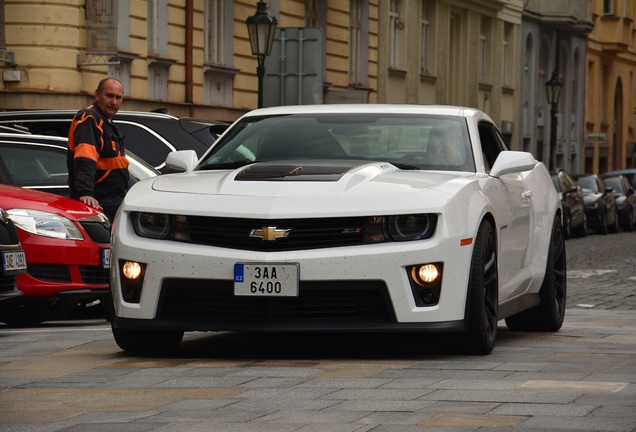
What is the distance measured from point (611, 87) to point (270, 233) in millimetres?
59089

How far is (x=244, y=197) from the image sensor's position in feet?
28.4

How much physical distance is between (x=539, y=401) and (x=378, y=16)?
3416 cm

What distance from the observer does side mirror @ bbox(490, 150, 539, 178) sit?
9742 mm

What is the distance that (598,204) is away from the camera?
40469 mm

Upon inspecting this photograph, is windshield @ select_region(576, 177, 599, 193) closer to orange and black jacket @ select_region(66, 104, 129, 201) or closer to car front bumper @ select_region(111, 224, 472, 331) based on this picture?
orange and black jacket @ select_region(66, 104, 129, 201)

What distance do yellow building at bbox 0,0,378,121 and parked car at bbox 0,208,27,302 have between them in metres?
11.2

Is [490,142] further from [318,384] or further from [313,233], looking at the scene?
[318,384]

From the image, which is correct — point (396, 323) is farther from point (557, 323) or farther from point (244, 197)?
point (557, 323)

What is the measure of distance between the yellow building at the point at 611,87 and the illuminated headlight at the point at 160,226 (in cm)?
5398

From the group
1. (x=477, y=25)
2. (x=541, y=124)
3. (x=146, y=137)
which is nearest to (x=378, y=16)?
(x=477, y=25)

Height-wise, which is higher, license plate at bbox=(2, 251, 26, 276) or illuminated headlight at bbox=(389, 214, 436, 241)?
illuminated headlight at bbox=(389, 214, 436, 241)

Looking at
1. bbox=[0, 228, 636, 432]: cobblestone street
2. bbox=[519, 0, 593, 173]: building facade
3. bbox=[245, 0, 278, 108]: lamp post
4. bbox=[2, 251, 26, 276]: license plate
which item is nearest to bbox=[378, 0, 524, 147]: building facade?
bbox=[519, 0, 593, 173]: building facade

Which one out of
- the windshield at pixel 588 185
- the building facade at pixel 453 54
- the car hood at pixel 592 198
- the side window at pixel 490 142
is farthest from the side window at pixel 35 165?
the windshield at pixel 588 185

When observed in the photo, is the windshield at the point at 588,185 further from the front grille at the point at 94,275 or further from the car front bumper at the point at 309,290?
the car front bumper at the point at 309,290
